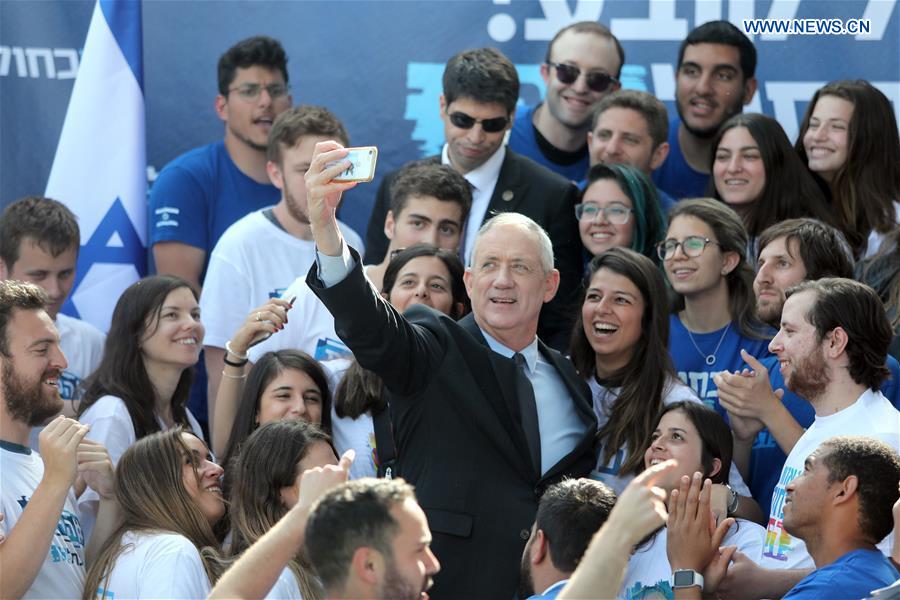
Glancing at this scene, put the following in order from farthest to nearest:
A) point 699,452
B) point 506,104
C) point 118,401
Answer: point 506,104 → point 118,401 → point 699,452

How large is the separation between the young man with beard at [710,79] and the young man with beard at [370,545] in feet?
13.6

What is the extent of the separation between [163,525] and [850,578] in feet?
7.65

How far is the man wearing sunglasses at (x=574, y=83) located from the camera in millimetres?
7238

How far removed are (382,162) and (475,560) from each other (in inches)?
146

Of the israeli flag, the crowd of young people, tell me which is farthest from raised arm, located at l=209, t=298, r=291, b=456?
the israeli flag

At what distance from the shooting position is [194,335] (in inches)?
243

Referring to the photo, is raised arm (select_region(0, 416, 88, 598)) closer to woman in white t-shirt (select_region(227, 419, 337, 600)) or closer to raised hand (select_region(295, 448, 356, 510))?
woman in white t-shirt (select_region(227, 419, 337, 600))

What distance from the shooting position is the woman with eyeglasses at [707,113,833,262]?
6.71 meters

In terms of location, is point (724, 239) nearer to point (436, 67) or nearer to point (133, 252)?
point (436, 67)

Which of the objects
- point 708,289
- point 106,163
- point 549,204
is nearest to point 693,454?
point 708,289

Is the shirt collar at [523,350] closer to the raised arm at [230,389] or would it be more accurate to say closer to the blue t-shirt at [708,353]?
the blue t-shirt at [708,353]

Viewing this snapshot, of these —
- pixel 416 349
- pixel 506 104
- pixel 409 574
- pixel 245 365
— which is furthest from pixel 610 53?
pixel 409 574

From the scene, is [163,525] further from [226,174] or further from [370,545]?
[226,174]

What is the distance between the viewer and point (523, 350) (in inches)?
205
